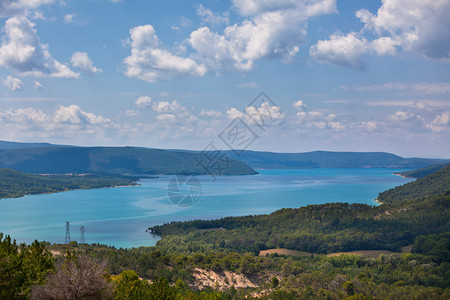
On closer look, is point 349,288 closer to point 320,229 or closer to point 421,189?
point 320,229

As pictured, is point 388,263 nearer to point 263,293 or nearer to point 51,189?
Answer: point 263,293

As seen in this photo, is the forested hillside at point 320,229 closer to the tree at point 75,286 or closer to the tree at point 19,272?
the tree at point 19,272

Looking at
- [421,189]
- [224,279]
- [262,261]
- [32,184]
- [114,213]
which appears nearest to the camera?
[224,279]

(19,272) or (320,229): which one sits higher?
(19,272)

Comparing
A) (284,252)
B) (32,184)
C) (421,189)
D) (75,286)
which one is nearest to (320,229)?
(284,252)

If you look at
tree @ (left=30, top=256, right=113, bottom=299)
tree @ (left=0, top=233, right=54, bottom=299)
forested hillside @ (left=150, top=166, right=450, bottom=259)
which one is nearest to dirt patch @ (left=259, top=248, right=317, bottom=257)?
forested hillside @ (left=150, top=166, right=450, bottom=259)

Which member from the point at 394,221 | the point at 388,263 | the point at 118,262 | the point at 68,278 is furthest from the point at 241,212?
the point at 68,278
